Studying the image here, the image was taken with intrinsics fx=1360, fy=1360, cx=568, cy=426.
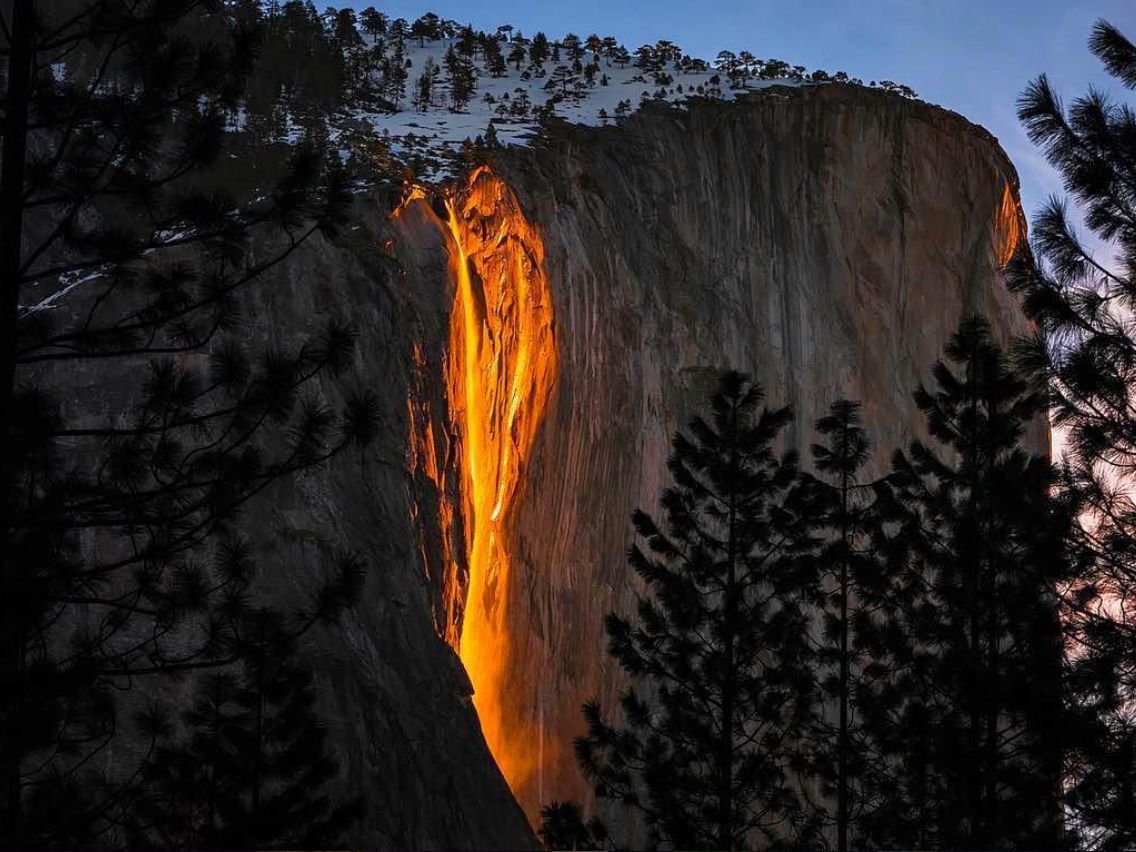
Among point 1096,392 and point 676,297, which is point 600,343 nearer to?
point 676,297

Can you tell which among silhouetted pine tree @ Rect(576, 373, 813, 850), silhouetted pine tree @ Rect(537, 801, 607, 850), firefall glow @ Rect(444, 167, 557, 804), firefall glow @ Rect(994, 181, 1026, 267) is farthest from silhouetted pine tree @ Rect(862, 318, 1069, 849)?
firefall glow @ Rect(994, 181, 1026, 267)

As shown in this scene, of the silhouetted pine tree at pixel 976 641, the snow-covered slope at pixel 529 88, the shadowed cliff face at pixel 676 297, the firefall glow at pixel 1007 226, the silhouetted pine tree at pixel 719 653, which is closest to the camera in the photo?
the silhouetted pine tree at pixel 976 641

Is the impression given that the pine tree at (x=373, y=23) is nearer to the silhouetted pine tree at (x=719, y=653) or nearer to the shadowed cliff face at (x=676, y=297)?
the shadowed cliff face at (x=676, y=297)

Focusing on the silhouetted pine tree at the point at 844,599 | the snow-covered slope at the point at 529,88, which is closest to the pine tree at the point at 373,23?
the snow-covered slope at the point at 529,88

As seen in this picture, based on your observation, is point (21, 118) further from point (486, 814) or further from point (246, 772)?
point (486, 814)

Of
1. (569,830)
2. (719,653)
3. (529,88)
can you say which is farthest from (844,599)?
(529,88)
